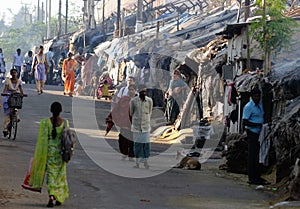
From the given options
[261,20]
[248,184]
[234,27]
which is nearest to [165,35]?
[234,27]

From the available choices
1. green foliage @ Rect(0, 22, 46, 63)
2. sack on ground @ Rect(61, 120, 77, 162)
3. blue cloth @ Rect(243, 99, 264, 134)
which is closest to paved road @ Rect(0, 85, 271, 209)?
sack on ground @ Rect(61, 120, 77, 162)

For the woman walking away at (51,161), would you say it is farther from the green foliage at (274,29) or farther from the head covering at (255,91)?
the green foliage at (274,29)

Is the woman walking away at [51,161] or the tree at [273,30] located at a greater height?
the tree at [273,30]

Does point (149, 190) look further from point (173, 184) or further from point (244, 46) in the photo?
point (244, 46)

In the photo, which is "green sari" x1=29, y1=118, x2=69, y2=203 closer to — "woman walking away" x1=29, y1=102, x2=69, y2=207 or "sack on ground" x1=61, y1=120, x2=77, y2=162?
"woman walking away" x1=29, y1=102, x2=69, y2=207

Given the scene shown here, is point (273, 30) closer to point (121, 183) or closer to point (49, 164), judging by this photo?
point (121, 183)

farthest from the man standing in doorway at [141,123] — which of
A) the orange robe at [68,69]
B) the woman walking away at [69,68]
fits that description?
the orange robe at [68,69]

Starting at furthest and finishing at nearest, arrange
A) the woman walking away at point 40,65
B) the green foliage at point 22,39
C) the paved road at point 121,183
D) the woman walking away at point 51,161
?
the green foliage at point 22,39, the woman walking away at point 40,65, the paved road at point 121,183, the woman walking away at point 51,161

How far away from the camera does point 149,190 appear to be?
12617 millimetres

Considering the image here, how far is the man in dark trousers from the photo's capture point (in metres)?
14.1

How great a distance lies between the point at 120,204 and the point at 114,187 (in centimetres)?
179

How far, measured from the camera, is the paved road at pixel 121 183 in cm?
1095

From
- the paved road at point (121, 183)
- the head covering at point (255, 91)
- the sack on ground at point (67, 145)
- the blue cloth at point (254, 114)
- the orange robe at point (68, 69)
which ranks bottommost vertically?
the paved road at point (121, 183)

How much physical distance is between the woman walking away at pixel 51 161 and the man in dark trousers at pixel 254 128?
464 cm
